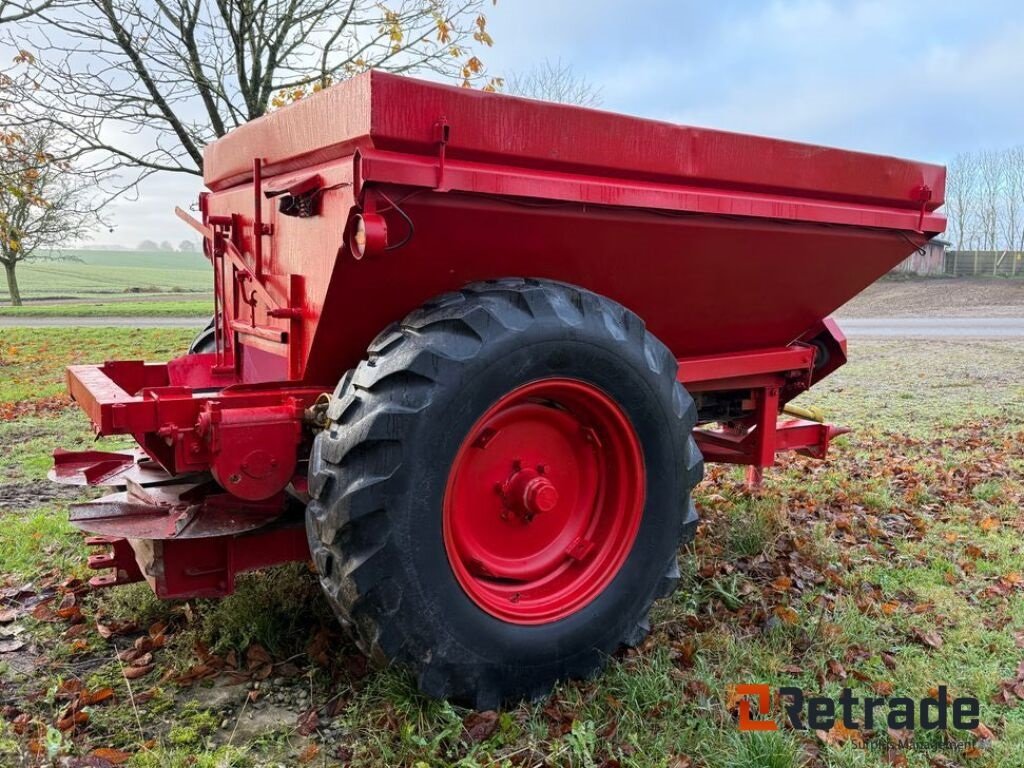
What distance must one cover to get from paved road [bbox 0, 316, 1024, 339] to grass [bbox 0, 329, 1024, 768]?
12.4m

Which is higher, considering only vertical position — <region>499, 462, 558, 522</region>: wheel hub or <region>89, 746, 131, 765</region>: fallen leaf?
<region>499, 462, 558, 522</region>: wheel hub

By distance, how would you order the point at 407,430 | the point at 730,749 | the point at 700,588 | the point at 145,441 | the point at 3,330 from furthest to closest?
1. the point at 3,330
2. the point at 700,588
3. the point at 145,441
4. the point at 730,749
5. the point at 407,430

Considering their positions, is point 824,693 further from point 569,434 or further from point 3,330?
point 3,330

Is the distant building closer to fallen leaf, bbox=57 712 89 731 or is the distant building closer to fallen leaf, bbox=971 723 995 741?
fallen leaf, bbox=971 723 995 741

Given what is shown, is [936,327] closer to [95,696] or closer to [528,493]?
[528,493]

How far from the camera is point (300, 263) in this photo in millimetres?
2883

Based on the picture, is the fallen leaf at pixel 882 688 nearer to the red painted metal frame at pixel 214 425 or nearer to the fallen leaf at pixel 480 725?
the fallen leaf at pixel 480 725

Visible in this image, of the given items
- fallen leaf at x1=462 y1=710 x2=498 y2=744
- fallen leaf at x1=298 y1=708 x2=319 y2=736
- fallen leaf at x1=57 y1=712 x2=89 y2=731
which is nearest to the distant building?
fallen leaf at x1=462 y1=710 x2=498 y2=744

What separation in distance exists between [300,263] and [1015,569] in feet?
12.8

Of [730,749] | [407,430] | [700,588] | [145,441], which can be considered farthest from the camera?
[700,588]

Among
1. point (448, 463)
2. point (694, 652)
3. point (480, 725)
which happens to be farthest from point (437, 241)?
point (694, 652)

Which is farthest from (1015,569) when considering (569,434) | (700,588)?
(569,434)

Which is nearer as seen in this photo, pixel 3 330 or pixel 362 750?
pixel 362 750

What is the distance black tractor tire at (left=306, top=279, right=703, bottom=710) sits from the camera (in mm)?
2326
